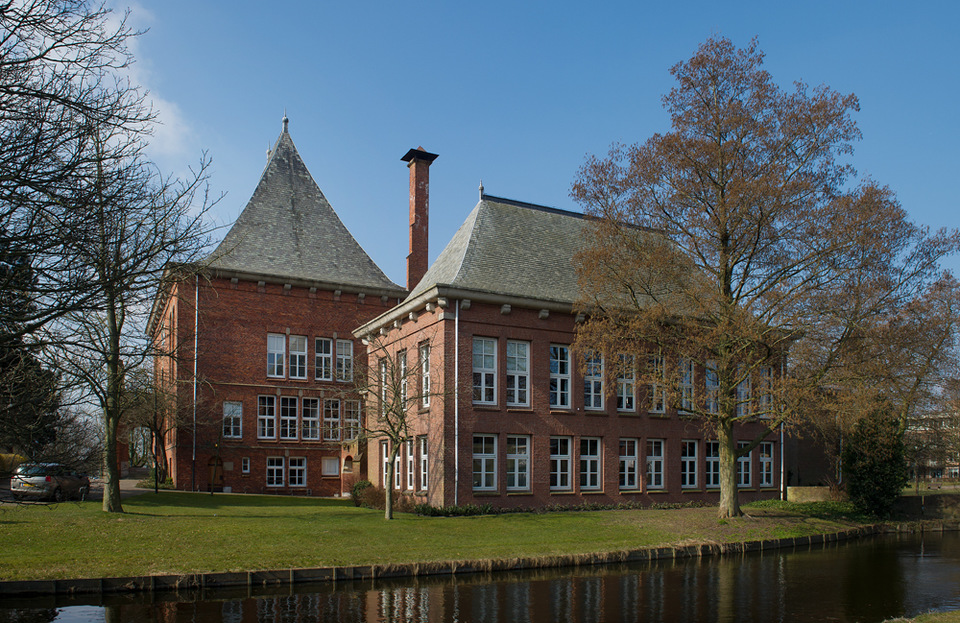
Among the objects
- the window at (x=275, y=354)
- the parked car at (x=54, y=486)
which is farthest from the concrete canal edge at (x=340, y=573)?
the window at (x=275, y=354)

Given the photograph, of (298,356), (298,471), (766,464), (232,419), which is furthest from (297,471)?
(766,464)

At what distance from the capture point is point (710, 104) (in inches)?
893

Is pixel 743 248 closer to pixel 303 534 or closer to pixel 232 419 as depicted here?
pixel 303 534

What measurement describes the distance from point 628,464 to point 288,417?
54.5 ft

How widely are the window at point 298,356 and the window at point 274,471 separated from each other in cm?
386

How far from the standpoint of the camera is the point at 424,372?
26594 millimetres

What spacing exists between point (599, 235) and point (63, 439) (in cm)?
1614

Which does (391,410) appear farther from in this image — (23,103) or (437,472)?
(23,103)

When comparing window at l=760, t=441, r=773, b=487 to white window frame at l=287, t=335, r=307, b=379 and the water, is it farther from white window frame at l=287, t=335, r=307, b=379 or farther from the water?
white window frame at l=287, t=335, r=307, b=379

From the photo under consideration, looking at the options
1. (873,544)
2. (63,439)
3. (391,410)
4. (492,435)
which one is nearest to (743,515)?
(873,544)

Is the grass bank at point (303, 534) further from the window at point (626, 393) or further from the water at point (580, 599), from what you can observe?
the window at point (626, 393)

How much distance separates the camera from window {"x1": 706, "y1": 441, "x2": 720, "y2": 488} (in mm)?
29688

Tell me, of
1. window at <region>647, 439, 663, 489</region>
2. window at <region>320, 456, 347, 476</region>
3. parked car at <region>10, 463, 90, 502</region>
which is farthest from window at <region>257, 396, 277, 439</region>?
window at <region>647, 439, 663, 489</region>

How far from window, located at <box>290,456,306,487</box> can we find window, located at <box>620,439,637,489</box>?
16075 mm
